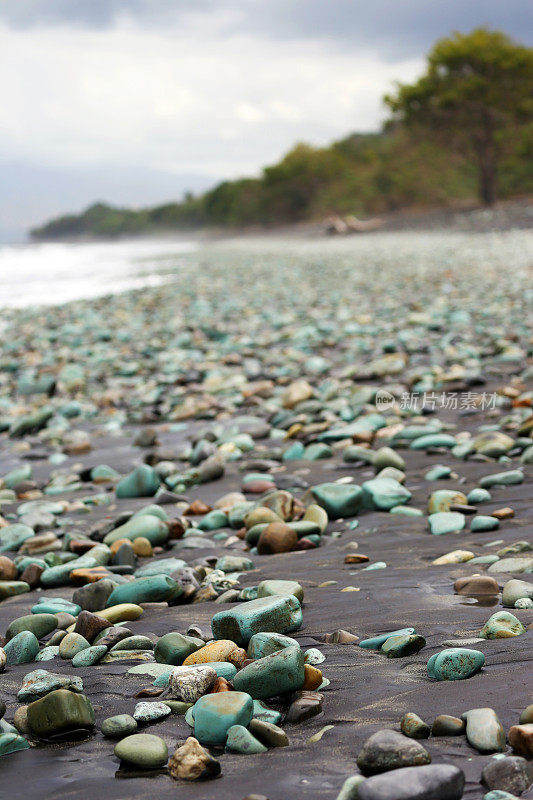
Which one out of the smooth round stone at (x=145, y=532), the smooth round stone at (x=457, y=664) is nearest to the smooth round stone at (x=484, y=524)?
the smooth round stone at (x=457, y=664)

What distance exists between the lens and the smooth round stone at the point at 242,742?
55.1 inches

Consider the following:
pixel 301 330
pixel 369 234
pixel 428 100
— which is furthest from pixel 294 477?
pixel 428 100

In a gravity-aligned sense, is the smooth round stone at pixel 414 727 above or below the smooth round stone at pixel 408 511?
above

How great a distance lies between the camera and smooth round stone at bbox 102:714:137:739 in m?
1.50

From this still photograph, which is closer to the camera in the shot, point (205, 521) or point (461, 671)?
point (461, 671)

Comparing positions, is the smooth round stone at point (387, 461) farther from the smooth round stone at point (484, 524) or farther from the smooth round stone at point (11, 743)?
the smooth round stone at point (11, 743)

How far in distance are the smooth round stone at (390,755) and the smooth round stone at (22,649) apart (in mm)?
1010

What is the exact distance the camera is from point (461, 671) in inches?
61.4

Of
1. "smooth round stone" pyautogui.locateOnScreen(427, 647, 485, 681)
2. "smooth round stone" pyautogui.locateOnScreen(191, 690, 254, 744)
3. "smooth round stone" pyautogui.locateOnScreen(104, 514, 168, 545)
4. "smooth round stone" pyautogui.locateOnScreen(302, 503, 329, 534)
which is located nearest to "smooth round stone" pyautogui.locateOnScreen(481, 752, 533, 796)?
"smooth round stone" pyautogui.locateOnScreen(427, 647, 485, 681)

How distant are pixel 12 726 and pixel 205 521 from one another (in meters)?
1.54

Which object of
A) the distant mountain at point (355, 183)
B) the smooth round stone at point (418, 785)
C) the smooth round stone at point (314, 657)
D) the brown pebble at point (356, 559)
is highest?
the distant mountain at point (355, 183)

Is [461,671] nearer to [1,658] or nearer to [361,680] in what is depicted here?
[361,680]

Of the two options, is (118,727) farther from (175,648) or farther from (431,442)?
(431,442)

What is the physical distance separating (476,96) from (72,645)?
34.3 meters
